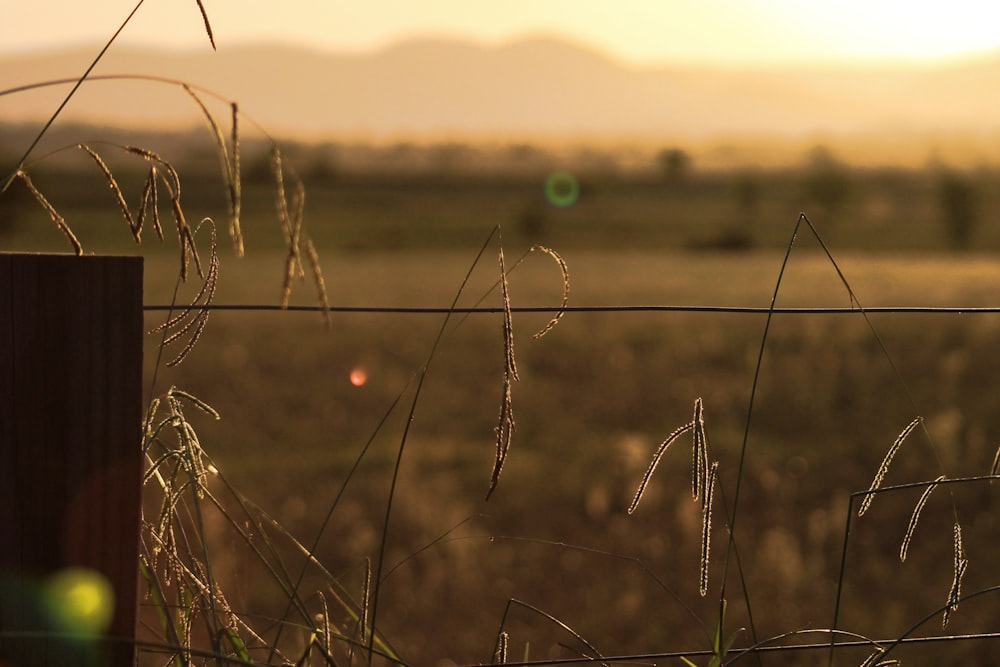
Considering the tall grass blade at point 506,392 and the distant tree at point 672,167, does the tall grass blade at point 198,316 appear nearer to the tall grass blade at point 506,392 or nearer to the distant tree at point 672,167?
the tall grass blade at point 506,392

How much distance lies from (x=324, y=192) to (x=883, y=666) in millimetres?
88654

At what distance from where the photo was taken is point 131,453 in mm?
1237

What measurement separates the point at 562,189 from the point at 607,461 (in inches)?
3227

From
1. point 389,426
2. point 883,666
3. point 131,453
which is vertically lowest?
point 389,426

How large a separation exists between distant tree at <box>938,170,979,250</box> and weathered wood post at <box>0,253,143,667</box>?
58.8 meters

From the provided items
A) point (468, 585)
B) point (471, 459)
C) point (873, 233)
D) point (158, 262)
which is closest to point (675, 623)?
point (468, 585)

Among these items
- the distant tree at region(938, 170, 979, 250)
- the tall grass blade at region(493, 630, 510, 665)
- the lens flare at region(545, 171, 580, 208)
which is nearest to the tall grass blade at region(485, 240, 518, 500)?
the tall grass blade at region(493, 630, 510, 665)

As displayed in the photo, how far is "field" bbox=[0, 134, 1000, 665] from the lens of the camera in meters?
6.95

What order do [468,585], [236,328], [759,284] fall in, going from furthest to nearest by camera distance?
[759,284] → [236,328] → [468,585]

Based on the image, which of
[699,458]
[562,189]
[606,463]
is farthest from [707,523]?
[562,189]

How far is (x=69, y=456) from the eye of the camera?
47.4 inches

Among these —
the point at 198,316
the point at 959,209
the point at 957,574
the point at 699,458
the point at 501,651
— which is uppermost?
the point at 959,209

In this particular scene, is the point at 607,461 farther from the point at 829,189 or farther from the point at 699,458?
the point at 829,189

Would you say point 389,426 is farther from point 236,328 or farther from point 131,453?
point 131,453
